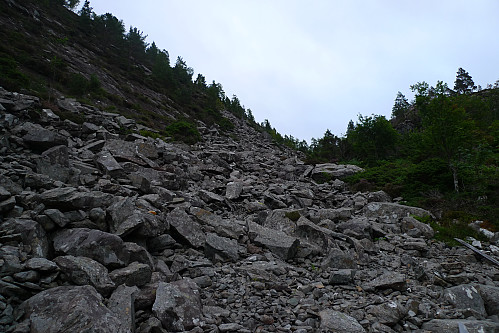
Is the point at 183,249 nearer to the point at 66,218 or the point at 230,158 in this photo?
the point at 66,218

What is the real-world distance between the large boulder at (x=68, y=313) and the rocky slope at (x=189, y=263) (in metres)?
0.02

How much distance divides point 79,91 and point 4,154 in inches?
942

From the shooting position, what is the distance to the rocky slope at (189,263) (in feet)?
15.1

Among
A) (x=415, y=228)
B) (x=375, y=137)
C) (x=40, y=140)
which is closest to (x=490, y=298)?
(x=415, y=228)

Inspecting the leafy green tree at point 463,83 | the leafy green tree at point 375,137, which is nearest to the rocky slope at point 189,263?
the leafy green tree at point 375,137

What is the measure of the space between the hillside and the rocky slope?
3 centimetres

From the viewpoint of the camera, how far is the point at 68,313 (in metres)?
4.02

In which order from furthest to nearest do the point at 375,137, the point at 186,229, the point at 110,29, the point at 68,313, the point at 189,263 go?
the point at 110,29
the point at 375,137
the point at 186,229
the point at 189,263
the point at 68,313

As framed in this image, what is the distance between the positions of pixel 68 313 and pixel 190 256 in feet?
12.0

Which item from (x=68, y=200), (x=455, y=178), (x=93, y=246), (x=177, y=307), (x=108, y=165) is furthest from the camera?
(x=455, y=178)

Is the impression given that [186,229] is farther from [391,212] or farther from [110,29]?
[110,29]

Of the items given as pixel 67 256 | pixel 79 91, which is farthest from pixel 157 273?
pixel 79 91

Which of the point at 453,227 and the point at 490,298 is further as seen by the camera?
the point at 453,227

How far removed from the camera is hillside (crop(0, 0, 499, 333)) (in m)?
4.64
